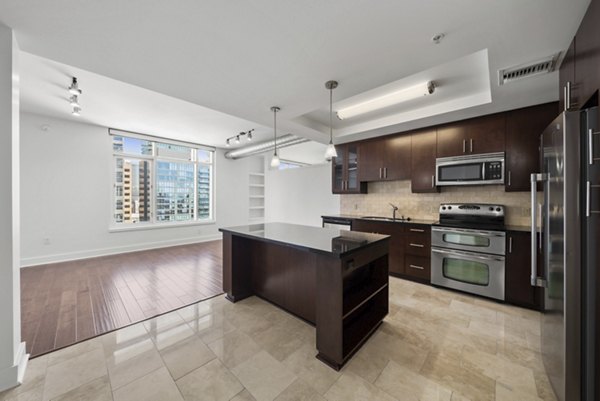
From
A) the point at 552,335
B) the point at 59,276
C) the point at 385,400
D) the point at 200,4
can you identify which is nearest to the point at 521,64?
the point at 552,335

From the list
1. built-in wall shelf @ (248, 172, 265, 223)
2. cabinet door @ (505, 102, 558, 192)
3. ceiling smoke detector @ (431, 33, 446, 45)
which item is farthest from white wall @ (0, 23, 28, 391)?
built-in wall shelf @ (248, 172, 265, 223)

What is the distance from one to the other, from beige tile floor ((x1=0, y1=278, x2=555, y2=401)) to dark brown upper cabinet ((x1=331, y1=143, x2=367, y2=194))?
2573 mm

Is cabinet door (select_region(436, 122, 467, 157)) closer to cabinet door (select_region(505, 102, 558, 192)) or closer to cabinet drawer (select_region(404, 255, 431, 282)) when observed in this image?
cabinet door (select_region(505, 102, 558, 192))

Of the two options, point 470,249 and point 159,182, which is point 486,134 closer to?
point 470,249

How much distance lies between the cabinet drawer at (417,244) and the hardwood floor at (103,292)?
290cm

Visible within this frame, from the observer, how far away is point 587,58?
1.38m

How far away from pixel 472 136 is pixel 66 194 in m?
7.45

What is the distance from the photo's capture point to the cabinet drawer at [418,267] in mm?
3384

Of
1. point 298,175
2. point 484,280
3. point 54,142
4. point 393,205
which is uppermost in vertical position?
point 54,142

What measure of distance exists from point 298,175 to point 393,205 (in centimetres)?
292

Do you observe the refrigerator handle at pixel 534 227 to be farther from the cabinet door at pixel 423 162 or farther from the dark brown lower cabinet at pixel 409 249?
the cabinet door at pixel 423 162

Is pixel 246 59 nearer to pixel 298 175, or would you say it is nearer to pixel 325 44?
pixel 325 44

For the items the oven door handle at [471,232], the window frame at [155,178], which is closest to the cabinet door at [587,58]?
the oven door handle at [471,232]

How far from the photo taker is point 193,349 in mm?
1983
